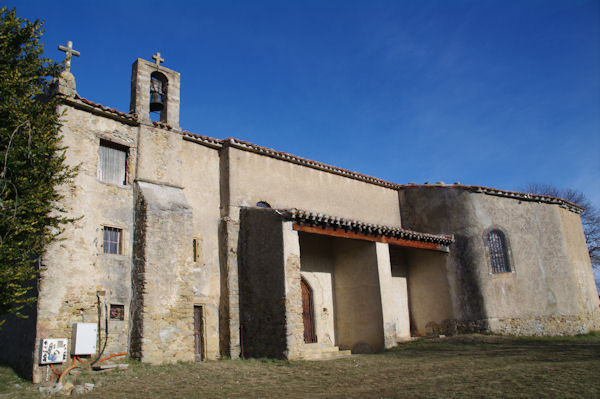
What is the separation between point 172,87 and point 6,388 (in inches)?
406

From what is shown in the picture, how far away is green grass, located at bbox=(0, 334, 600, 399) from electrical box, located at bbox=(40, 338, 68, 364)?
Result: 0.69m

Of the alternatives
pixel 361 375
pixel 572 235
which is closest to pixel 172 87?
pixel 361 375

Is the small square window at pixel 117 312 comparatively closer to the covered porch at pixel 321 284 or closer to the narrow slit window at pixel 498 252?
the covered porch at pixel 321 284

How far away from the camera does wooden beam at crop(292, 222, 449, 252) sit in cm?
1587

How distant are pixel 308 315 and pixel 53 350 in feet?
28.2

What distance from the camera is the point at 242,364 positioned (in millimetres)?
13859

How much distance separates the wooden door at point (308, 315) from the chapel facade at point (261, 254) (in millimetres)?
40

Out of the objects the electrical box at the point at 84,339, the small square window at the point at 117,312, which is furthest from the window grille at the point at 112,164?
the electrical box at the point at 84,339

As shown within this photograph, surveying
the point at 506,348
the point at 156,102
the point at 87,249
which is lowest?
the point at 506,348

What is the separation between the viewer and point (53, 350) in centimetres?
1187

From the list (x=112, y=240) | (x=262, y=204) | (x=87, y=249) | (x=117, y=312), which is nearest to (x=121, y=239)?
(x=112, y=240)

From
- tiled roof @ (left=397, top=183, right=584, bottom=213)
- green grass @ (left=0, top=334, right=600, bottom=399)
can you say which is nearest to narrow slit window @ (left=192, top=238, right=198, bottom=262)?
green grass @ (left=0, top=334, right=600, bottom=399)

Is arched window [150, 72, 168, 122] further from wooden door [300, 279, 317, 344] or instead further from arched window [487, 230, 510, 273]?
arched window [487, 230, 510, 273]

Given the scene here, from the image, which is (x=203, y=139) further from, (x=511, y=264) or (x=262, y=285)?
(x=511, y=264)
